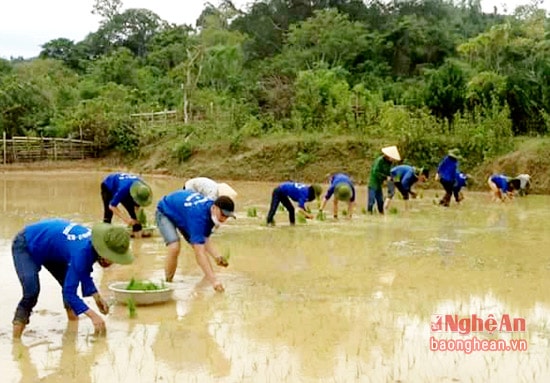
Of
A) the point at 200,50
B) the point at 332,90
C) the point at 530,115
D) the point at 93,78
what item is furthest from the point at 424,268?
the point at 93,78

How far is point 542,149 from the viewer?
859 inches

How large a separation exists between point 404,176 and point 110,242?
38.1ft

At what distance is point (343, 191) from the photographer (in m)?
13.3

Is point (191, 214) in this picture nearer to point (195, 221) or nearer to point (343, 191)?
point (195, 221)

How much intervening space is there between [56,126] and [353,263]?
2514 centimetres

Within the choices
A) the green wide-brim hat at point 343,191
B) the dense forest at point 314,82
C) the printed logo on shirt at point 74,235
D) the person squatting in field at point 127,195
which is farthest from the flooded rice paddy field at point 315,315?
the dense forest at point 314,82

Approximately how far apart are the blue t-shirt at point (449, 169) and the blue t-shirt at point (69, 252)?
11.9 metres

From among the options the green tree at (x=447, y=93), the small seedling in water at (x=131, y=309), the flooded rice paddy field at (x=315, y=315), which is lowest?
the flooded rice paddy field at (x=315, y=315)

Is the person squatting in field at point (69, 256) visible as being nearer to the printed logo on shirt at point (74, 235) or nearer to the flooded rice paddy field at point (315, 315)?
the printed logo on shirt at point (74, 235)

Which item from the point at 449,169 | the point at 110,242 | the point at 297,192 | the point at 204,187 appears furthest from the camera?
the point at 449,169

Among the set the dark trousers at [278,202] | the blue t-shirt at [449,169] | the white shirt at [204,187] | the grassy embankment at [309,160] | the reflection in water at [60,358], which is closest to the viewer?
the reflection in water at [60,358]

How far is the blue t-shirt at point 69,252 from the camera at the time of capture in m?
5.93

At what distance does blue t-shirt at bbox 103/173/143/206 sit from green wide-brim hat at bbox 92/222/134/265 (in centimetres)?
497

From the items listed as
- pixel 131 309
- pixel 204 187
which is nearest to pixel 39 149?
pixel 204 187
